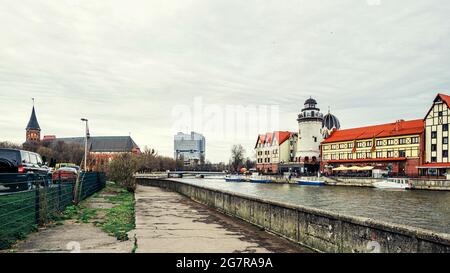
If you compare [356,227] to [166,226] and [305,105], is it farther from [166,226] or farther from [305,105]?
[305,105]

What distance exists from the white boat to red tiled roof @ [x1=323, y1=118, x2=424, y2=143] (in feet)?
46.3

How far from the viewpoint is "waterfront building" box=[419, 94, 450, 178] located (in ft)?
224

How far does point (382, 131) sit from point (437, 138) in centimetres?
1746

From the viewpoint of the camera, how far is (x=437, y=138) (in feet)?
231

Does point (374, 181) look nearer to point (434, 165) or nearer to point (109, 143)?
point (434, 165)

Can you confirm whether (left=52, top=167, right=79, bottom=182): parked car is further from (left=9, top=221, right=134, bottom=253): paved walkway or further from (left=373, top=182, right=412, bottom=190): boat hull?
(left=373, top=182, right=412, bottom=190): boat hull

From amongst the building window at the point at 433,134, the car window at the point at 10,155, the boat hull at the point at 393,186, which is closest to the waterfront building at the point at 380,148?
the building window at the point at 433,134

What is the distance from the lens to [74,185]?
16.4 meters

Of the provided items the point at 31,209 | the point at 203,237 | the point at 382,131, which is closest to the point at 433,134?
the point at 382,131

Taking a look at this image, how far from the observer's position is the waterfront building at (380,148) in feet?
251

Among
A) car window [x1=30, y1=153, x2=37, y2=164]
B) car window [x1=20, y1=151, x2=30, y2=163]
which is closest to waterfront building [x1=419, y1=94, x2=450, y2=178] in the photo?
car window [x1=30, y1=153, x2=37, y2=164]

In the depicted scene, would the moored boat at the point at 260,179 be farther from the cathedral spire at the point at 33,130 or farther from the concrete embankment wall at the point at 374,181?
the cathedral spire at the point at 33,130

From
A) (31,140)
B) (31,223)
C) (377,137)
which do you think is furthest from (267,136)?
(31,223)
